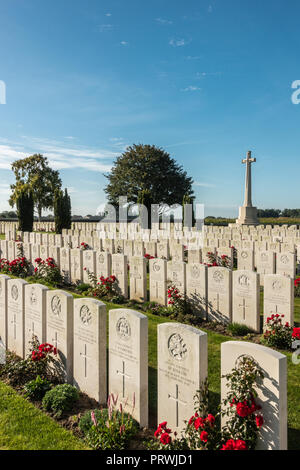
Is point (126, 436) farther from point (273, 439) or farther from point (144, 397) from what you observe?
point (273, 439)

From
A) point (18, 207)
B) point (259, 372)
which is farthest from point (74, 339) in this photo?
point (18, 207)

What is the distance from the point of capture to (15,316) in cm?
632

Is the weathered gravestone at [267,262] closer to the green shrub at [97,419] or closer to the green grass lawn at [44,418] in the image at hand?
the green grass lawn at [44,418]

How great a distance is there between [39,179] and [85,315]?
44.4 meters

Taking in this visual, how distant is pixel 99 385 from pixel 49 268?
793cm

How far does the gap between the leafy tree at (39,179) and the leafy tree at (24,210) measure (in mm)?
17307

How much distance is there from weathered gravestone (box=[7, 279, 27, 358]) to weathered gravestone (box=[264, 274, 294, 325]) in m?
4.67

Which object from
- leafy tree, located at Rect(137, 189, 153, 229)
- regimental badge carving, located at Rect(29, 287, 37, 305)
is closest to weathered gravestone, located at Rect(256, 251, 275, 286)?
regimental badge carving, located at Rect(29, 287, 37, 305)

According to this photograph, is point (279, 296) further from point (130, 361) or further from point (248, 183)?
point (248, 183)

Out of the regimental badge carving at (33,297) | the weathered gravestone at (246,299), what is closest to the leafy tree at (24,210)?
the regimental badge carving at (33,297)

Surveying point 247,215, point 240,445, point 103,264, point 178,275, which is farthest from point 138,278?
point 247,215

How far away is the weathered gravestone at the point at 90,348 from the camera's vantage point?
4812 mm

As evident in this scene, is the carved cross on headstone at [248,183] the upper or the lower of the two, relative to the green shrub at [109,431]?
upper

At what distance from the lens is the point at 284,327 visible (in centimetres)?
668
